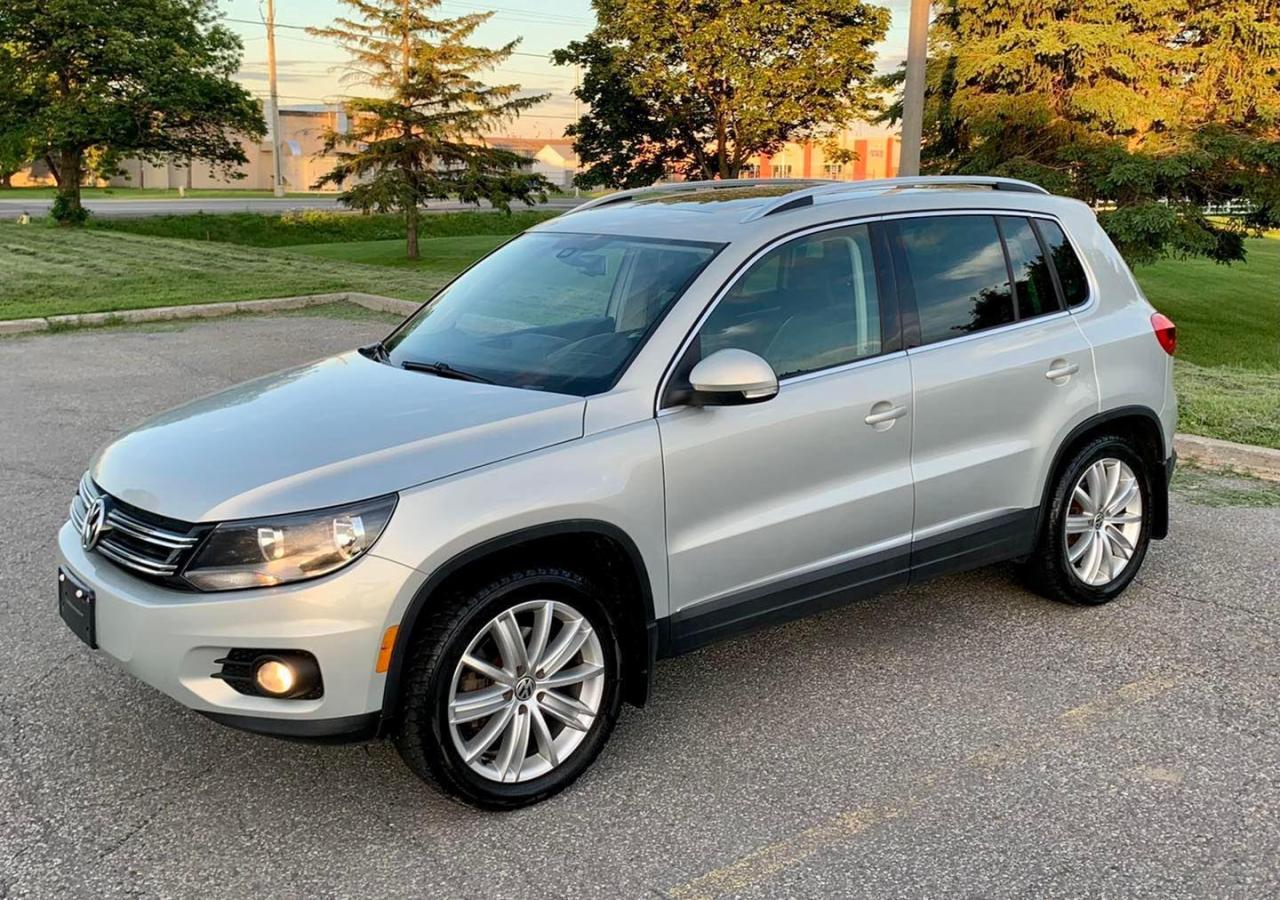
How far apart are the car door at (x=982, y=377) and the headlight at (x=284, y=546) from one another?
2.11 metres

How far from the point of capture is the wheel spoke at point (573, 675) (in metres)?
3.43

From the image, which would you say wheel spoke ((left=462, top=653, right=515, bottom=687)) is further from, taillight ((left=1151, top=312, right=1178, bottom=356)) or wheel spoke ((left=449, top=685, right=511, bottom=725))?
taillight ((left=1151, top=312, right=1178, bottom=356))

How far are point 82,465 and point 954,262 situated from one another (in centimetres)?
544

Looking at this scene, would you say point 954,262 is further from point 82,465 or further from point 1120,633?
point 82,465

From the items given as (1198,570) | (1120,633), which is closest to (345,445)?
(1120,633)

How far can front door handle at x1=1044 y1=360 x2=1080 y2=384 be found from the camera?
461cm

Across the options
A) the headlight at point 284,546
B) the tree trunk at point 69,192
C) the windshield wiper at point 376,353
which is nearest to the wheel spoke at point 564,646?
the headlight at point 284,546

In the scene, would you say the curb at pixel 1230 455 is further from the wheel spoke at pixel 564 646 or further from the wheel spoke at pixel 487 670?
the wheel spoke at pixel 487 670

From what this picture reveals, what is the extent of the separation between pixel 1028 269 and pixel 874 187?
784mm

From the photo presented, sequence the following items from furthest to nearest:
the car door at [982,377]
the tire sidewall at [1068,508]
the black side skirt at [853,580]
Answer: the tire sidewall at [1068,508], the car door at [982,377], the black side skirt at [853,580]

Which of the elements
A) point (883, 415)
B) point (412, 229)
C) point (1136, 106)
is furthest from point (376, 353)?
point (412, 229)

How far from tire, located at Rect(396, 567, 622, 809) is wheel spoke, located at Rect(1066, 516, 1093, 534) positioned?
2.29 m

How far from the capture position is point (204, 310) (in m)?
14.1

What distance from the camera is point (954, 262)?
4496mm
